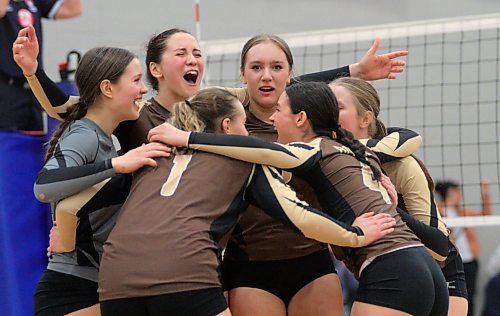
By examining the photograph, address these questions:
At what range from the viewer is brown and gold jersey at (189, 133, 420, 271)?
3270 mm

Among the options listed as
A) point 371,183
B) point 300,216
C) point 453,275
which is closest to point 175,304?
point 300,216

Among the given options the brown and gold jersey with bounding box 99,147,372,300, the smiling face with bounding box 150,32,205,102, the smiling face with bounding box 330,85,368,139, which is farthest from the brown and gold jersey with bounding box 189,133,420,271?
the smiling face with bounding box 150,32,205,102

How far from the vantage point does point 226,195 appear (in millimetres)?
→ 3113

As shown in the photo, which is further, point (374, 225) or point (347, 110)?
point (347, 110)

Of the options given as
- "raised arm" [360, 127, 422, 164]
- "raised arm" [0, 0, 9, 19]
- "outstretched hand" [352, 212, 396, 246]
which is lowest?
"outstretched hand" [352, 212, 396, 246]

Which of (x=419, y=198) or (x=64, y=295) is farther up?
(x=419, y=198)

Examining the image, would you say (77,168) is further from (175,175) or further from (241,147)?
(241,147)

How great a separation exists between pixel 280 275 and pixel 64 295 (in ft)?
2.99

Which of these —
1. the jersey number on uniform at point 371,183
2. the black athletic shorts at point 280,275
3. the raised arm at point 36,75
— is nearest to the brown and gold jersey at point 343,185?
the jersey number on uniform at point 371,183

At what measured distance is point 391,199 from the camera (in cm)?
346

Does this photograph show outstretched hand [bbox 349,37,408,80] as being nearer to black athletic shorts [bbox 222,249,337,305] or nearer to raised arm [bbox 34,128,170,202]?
black athletic shorts [bbox 222,249,337,305]

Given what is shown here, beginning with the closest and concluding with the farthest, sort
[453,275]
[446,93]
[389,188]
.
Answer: [389,188]
[453,275]
[446,93]

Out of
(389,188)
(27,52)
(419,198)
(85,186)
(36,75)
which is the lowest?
(419,198)

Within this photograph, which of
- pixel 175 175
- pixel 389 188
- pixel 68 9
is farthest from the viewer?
pixel 68 9
